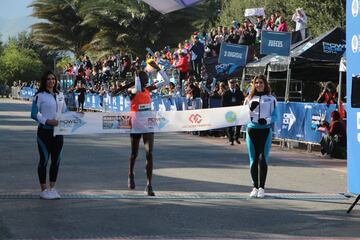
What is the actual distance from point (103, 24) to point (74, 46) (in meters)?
11.6

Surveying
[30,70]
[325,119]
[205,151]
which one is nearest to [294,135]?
[325,119]

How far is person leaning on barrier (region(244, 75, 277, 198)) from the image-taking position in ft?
31.7

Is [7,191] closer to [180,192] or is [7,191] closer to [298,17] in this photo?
[180,192]

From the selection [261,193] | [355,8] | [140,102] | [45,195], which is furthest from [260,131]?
[45,195]

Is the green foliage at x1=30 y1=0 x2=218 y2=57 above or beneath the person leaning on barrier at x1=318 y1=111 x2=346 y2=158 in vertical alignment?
above

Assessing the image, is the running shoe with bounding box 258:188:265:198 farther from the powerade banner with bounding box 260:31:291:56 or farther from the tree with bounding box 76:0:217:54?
the tree with bounding box 76:0:217:54

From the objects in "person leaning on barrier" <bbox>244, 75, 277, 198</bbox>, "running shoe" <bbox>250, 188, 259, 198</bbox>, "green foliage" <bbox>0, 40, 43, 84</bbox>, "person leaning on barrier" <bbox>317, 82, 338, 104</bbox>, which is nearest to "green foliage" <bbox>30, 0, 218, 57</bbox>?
"green foliage" <bbox>0, 40, 43, 84</bbox>

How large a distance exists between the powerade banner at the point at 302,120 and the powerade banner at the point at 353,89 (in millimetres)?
8285

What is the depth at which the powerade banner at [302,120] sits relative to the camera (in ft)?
54.6

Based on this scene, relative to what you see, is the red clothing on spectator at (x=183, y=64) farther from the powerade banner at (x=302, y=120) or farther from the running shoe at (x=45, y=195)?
the running shoe at (x=45, y=195)

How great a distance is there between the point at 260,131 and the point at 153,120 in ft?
5.35

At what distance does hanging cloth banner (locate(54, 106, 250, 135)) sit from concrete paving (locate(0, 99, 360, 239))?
0.99 meters

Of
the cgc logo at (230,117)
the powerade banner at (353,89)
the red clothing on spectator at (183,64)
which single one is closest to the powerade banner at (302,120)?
the cgc logo at (230,117)

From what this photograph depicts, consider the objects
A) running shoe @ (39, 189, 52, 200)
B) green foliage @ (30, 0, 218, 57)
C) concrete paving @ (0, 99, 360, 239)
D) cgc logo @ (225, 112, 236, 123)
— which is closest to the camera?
concrete paving @ (0, 99, 360, 239)
